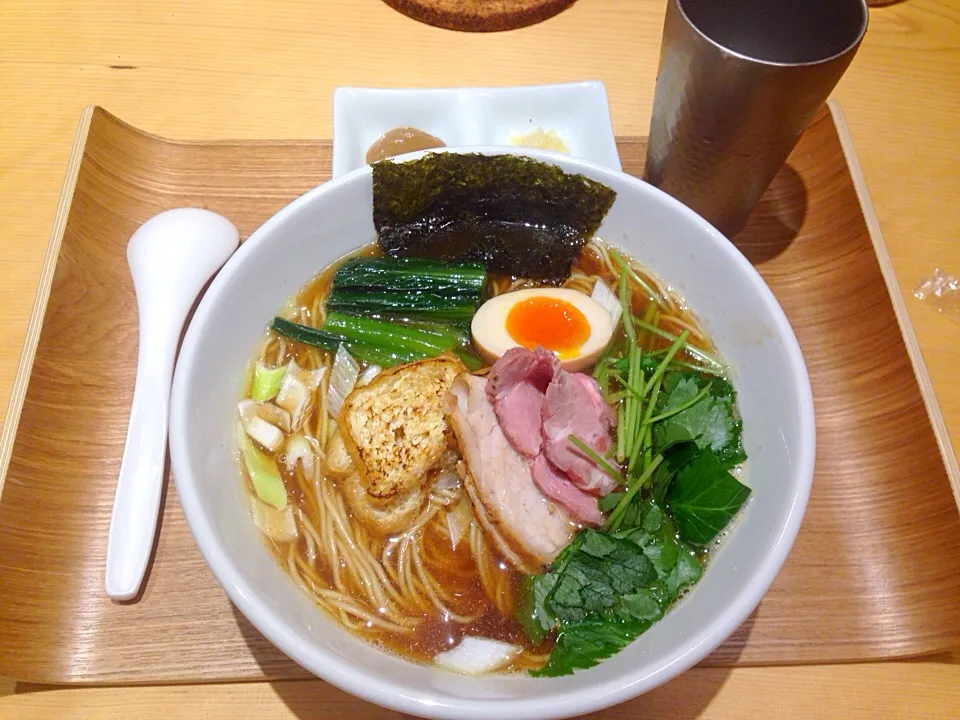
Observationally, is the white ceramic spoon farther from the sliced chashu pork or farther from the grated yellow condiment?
the grated yellow condiment

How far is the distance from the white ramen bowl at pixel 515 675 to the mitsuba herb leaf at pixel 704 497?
0.16ft

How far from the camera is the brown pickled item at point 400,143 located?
78.7 inches

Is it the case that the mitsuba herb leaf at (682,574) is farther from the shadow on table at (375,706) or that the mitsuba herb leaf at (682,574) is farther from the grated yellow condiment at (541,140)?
the grated yellow condiment at (541,140)

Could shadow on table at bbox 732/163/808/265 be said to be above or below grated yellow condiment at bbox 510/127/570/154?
below

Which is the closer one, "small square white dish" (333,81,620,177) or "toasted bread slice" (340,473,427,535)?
"toasted bread slice" (340,473,427,535)

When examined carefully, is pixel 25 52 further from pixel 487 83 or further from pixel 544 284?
pixel 544 284

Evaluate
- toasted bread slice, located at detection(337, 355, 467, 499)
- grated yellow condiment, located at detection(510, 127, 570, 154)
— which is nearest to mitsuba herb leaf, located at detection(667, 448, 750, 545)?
toasted bread slice, located at detection(337, 355, 467, 499)

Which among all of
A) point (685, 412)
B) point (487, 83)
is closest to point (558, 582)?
point (685, 412)

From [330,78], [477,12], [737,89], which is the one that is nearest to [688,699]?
[737,89]

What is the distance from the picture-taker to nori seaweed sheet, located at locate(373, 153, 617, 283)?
5.06 ft

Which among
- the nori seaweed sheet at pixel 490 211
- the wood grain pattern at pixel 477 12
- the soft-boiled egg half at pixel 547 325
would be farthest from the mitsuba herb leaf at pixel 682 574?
the wood grain pattern at pixel 477 12

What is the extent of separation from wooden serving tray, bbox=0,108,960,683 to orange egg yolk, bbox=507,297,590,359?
684 mm

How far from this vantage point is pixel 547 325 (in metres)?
1.60

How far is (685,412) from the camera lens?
1.41 metres
